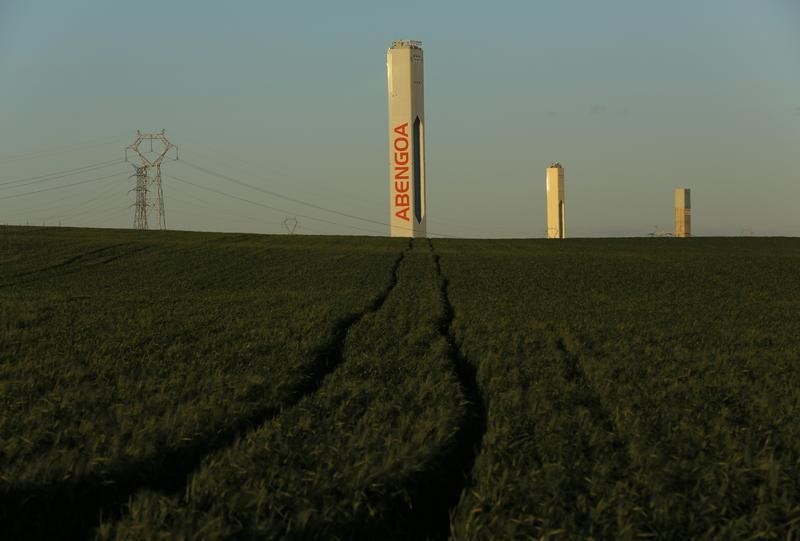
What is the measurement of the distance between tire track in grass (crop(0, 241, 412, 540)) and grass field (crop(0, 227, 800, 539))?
2 centimetres

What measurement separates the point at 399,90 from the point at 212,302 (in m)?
60.7

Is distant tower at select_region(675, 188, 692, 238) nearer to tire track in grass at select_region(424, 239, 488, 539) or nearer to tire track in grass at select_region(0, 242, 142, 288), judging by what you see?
tire track in grass at select_region(0, 242, 142, 288)

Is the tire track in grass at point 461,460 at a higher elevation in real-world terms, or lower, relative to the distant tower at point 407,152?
lower

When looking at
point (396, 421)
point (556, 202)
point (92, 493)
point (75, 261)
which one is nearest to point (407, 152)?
point (556, 202)

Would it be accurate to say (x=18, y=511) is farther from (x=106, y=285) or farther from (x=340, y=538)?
(x=106, y=285)

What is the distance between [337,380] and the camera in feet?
33.4

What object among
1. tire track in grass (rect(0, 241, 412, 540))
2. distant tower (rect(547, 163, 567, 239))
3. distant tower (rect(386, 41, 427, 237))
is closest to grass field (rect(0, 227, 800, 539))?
tire track in grass (rect(0, 241, 412, 540))

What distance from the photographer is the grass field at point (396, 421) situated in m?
5.49

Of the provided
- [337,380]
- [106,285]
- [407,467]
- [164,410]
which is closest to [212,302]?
[106,285]

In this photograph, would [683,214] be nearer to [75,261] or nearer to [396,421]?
[75,261]

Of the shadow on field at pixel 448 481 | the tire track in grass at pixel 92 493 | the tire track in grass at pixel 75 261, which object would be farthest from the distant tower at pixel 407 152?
the tire track in grass at pixel 92 493

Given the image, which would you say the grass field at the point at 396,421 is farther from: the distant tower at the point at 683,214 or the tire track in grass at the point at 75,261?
the distant tower at the point at 683,214

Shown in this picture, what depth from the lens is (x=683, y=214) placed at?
81.2 m

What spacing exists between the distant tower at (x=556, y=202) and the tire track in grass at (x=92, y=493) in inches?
3098
